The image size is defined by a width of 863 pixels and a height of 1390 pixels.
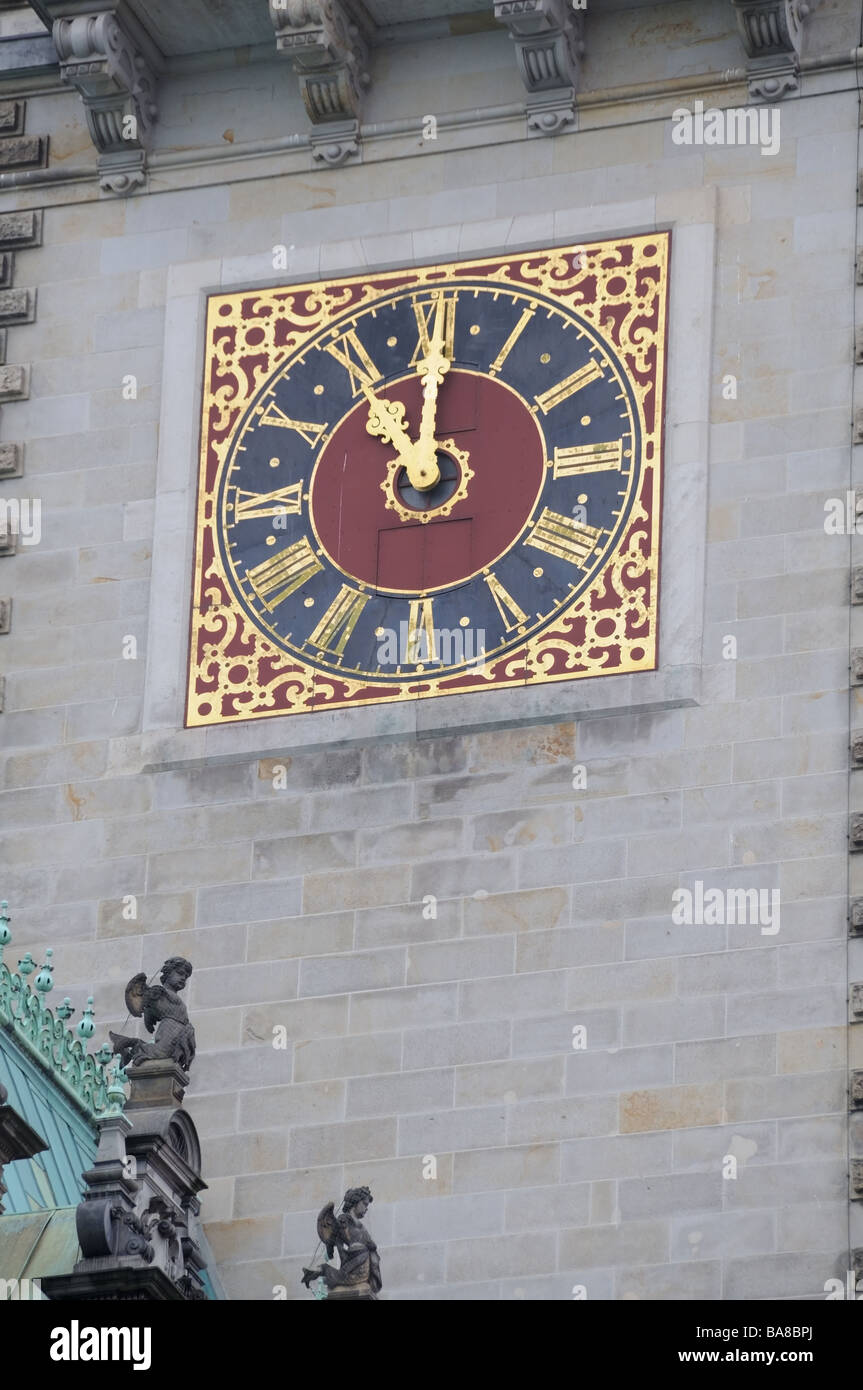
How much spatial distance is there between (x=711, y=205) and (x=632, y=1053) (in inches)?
214

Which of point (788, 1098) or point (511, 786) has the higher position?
point (511, 786)

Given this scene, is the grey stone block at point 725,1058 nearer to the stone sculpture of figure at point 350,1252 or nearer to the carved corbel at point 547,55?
the stone sculpture of figure at point 350,1252

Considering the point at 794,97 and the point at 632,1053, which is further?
the point at 794,97

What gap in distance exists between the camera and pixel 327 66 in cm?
3381

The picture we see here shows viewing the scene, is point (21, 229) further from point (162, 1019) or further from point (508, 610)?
point (162, 1019)

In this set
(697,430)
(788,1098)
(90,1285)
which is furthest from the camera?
(697,430)

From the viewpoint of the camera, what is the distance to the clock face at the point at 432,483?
32.1 metres

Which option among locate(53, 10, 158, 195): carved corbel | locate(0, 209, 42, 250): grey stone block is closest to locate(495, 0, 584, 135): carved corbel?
locate(53, 10, 158, 195): carved corbel

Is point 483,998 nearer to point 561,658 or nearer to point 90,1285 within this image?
point 561,658

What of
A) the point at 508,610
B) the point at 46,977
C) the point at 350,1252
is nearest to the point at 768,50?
the point at 508,610

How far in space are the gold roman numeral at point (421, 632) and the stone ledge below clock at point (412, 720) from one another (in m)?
0.31

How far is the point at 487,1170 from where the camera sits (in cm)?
3059

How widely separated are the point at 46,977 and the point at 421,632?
4006 millimetres

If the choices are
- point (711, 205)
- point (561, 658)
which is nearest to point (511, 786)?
point (561, 658)
